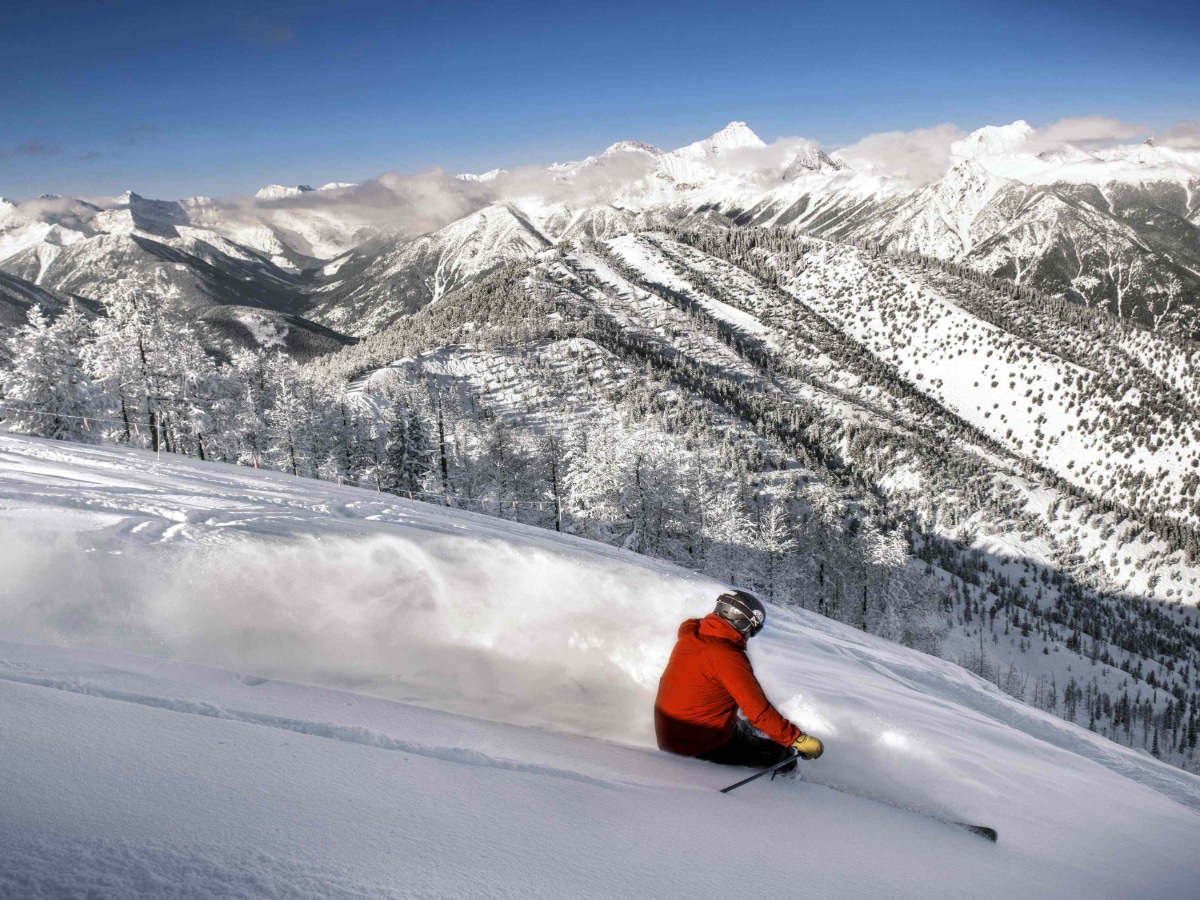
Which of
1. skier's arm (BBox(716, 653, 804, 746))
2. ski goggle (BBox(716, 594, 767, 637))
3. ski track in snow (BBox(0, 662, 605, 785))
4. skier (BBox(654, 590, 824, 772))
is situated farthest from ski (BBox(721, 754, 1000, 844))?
ski track in snow (BBox(0, 662, 605, 785))

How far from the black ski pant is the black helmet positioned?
4.12 feet

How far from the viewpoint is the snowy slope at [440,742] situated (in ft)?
9.63

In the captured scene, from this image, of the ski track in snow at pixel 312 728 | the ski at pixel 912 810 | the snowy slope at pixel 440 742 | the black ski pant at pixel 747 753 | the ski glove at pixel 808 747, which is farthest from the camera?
the black ski pant at pixel 747 753

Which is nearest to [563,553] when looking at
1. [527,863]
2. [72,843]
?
[527,863]

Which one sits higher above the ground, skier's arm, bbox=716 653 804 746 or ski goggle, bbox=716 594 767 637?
ski goggle, bbox=716 594 767 637

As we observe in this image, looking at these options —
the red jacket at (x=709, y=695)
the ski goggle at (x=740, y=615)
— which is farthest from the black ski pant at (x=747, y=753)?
the ski goggle at (x=740, y=615)

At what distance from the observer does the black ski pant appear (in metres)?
6.00

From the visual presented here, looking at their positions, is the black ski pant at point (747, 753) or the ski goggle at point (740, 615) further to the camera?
the black ski pant at point (747, 753)

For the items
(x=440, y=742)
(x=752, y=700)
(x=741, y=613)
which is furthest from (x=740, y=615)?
(x=440, y=742)

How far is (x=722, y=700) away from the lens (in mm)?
5859

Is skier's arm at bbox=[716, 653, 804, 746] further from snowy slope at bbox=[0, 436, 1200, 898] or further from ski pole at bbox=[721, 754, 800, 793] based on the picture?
snowy slope at bbox=[0, 436, 1200, 898]

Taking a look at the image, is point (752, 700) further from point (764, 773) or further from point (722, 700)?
point (764, 773)

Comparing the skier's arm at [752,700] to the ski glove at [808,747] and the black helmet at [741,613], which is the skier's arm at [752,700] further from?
the black helmet at [741,613]

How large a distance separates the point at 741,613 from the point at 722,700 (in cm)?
96
